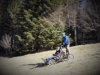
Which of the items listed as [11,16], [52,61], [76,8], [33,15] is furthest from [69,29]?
[52,61]

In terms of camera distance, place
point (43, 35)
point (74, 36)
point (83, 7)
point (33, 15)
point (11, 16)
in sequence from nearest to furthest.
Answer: point (83, 7) < point (43, 35) < point (33, 15) < point (74, 36) < point (11, 16)

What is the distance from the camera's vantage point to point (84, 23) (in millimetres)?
18656

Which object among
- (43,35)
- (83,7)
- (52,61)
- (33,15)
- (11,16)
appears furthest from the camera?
(11,16)

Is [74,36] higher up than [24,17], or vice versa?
[24,17]

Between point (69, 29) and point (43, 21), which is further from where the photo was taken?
point (69, 29)

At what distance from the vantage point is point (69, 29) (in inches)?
862

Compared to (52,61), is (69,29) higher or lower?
higher

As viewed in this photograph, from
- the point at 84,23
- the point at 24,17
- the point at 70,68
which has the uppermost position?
the point at 24,17

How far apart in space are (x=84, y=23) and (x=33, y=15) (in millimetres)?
7402

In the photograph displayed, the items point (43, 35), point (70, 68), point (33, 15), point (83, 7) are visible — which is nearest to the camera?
point (70, 68)

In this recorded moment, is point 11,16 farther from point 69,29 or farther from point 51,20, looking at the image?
point 69,29

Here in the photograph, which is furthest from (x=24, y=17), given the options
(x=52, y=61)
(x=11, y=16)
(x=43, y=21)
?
(x=52, y=61)

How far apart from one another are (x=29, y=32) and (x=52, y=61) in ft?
41.2

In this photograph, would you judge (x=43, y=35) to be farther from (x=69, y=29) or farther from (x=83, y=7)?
(x=83, y=7)
